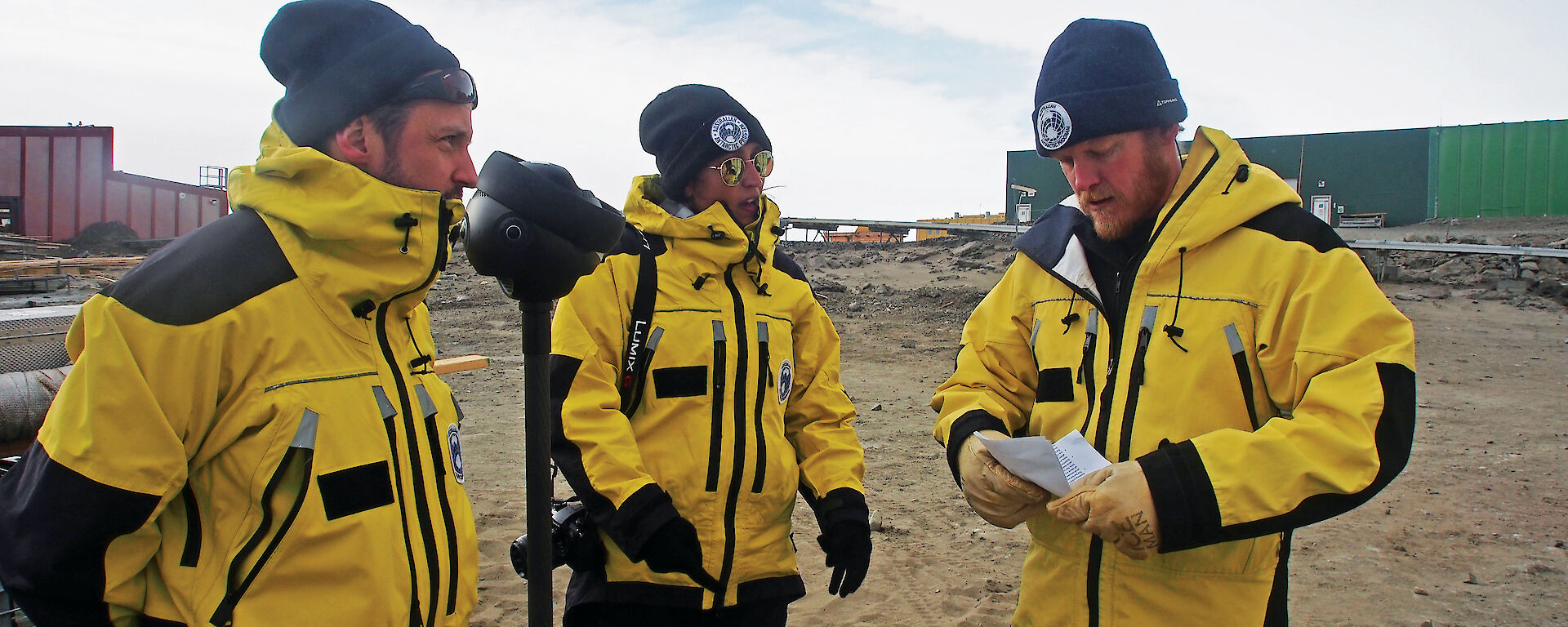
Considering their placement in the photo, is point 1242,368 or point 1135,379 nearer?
point 1242,368

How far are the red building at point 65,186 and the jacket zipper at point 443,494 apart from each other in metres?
25.9

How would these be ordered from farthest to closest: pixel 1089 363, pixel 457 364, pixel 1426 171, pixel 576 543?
pixel 1426 171, pixel 457 364, pixel 576 543, pixel 1089 363

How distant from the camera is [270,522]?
5.20 feet

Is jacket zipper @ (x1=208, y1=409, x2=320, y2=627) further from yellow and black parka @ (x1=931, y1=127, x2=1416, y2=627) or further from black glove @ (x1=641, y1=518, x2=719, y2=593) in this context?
yellow and black parka @ (x1=931, y1=127, x2=1416, y2=627)

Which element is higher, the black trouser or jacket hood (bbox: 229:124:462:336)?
jacket hood (bbox: 229:124:462:336)

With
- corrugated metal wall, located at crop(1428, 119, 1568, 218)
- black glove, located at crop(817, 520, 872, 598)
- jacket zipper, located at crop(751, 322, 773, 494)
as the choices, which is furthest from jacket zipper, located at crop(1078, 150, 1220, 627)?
corrugated metal wall, located at crop(1428, 119, 1568, 218)

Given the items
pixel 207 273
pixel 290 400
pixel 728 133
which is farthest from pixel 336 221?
pixel 728 133

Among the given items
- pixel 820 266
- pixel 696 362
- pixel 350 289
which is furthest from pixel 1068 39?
pixel 820 266

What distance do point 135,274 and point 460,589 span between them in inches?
31.9

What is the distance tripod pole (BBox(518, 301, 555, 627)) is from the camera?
4.57 feet

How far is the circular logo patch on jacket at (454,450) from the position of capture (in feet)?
6.27

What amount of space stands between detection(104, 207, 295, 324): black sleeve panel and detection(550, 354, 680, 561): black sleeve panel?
2.73 feet

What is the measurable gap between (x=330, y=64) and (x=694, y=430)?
1.22 metres

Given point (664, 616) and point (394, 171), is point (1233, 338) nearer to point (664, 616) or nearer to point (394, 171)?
point (664, 616)
